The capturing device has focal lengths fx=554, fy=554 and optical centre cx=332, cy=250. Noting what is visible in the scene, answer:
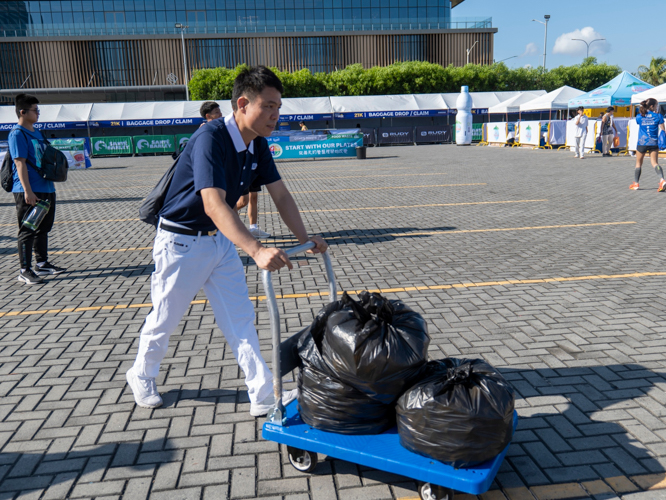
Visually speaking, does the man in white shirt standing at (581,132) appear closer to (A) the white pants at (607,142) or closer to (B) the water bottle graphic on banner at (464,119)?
(A) the white pants at (607,142)

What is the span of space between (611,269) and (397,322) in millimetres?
4677

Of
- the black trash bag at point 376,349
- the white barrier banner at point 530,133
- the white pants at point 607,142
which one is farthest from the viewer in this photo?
the white barrier banner at point 530,133

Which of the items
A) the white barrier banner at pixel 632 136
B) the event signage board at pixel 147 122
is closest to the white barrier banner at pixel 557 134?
the white barrier banner at pixel 632 136

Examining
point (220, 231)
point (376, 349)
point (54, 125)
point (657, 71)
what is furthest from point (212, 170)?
point (657, 71)

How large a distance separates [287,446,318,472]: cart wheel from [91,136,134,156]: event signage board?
3230cm

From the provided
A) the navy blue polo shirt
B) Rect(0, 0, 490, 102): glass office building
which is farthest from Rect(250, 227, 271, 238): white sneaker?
Rect(0, 0, 490, 102): glass office building

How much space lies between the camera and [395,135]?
36156 millimetres

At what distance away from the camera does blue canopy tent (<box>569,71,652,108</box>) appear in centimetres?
2345

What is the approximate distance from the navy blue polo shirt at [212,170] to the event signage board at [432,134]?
3445cm

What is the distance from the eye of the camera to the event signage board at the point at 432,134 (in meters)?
36.6

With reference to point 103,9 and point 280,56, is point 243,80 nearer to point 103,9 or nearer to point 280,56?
point 280,56

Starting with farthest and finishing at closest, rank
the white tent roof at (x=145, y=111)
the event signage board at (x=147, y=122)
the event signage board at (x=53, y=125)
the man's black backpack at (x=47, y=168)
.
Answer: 1. the white tent roof at (x=145, y=111)
2. the event signage board at (x=147, y=122)
3. the event signage board at (x=53, y=125)
4. the man's black backpack at (x=47, y=168)

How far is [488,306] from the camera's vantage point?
5.16m

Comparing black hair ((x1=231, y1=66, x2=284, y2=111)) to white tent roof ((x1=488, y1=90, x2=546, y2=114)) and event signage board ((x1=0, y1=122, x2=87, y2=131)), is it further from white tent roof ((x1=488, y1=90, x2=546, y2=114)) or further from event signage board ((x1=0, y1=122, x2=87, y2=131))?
event signage board ((x1=0, y1=122, x2=87, y2=131))
